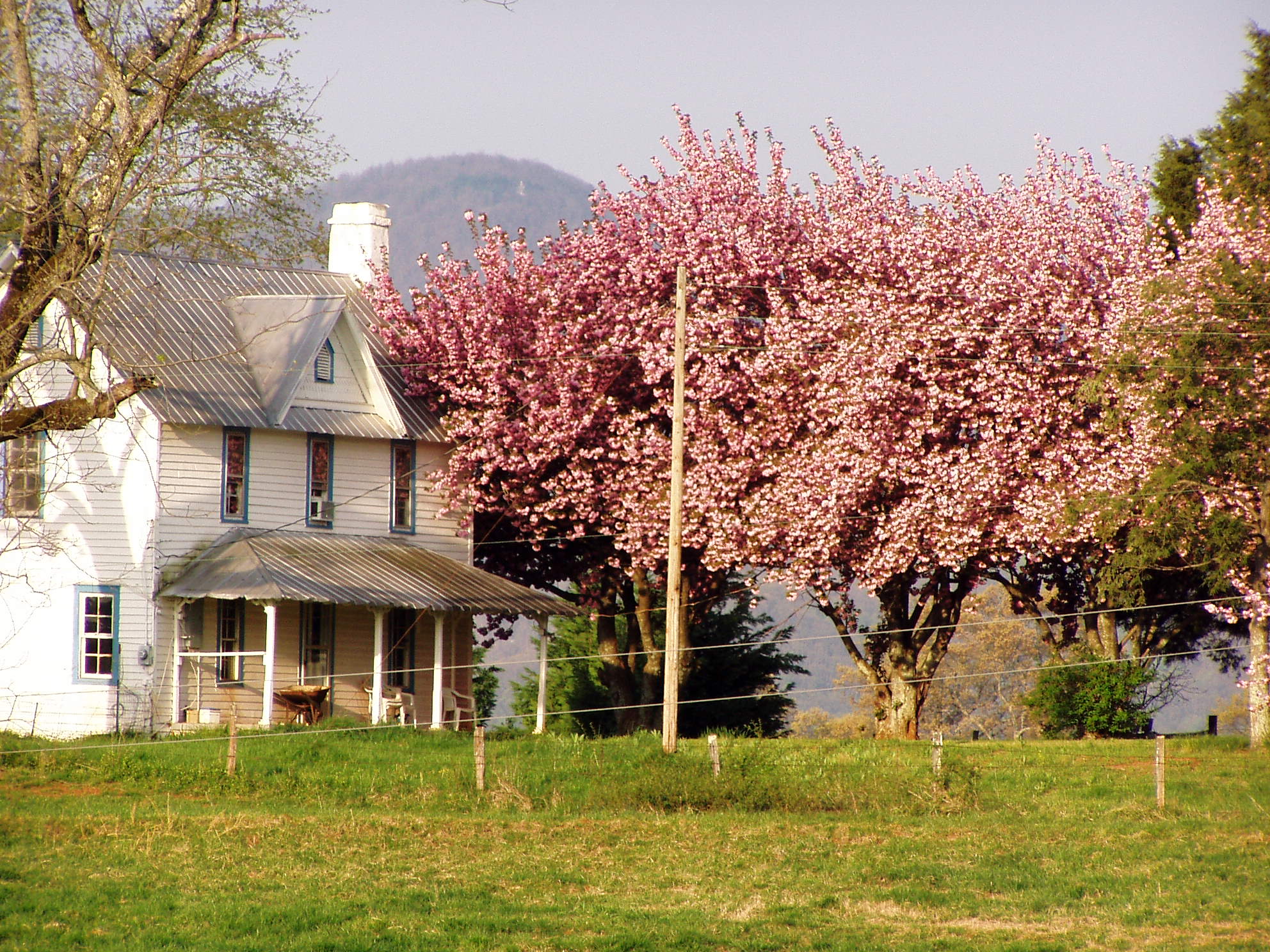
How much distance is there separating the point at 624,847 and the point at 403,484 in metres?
15.1

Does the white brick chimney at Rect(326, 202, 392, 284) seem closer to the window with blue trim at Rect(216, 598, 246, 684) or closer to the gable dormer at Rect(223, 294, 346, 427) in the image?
the gable dormer at Rect(223, 294, 346, 427)

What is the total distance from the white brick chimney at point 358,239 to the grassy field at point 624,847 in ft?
42.0

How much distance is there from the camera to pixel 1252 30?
107ft

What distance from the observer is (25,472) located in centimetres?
2842

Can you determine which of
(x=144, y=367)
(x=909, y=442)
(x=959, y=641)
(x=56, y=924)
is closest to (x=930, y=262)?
(x=909, y=442)

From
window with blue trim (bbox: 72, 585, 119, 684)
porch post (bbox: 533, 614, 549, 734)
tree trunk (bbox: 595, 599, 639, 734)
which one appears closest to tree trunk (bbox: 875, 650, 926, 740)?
tree trunk (bbox: 595, 599, 639, 734)

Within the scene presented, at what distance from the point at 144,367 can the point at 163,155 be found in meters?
8.79

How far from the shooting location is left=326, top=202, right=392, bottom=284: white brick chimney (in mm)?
35875

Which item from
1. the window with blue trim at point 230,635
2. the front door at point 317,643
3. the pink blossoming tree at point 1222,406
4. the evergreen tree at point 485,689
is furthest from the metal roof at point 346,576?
the evergreen tree at point 485,689

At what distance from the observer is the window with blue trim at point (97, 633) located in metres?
28.0

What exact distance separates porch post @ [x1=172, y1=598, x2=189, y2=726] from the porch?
23 mm

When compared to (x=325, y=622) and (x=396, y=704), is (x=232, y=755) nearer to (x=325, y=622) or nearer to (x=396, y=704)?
(x=396, y=704)

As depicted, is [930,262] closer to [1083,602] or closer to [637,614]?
[1083,602]

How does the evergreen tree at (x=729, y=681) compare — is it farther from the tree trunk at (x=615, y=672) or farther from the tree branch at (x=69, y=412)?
the tree branch at (x=69, y=412)
